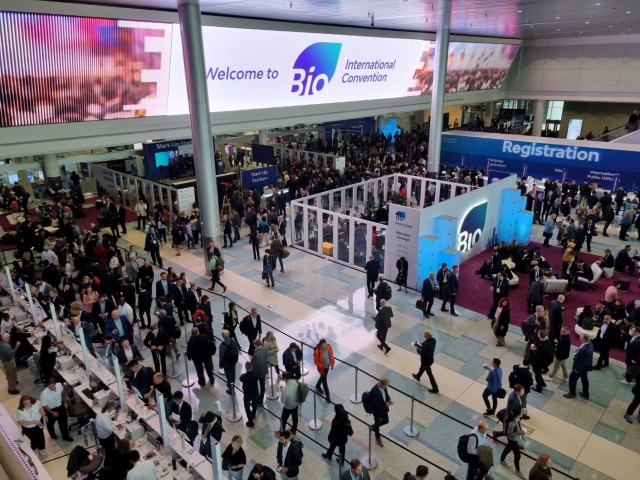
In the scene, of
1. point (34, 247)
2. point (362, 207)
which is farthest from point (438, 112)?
point (34, 247)

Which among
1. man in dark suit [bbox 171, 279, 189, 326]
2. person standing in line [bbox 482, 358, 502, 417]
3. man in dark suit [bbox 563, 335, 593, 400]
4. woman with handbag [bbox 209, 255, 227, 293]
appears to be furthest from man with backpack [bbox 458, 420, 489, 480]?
woman with handbag [bbox 209, 255, 227, 293]

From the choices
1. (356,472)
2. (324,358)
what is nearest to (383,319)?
(324,358)

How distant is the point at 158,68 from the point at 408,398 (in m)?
12.8

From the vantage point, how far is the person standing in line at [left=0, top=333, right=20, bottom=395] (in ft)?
28.7

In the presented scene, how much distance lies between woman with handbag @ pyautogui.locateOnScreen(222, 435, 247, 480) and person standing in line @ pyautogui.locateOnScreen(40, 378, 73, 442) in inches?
127

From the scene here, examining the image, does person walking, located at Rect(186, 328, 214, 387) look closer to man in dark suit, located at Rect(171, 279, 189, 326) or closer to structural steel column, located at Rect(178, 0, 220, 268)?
man in dark suit, located at Rect(171, 279, 189, 326)

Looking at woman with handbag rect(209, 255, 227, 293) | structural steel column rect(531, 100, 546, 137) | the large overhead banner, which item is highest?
the large overhead banner

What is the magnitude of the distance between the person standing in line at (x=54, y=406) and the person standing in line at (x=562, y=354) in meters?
8.74

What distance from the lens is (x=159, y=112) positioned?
55.0ft

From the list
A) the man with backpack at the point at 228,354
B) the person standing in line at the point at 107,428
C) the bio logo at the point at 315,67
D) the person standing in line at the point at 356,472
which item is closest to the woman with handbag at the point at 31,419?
the person standing in line at the point at 107,428

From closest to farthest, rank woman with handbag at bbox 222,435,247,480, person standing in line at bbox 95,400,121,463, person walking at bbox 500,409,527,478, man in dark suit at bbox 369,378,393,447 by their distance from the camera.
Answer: woman with handbag at bbox 222,435,247,480 < person walking at bbox 500,409,527,478 < person standing in line at bbox 95,400,121,463 < man in dark suit at bbox 369,378,393,447

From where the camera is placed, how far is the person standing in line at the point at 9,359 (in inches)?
344

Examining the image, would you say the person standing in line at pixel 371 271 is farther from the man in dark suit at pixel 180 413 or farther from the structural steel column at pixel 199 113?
the man in dark suit at pixel 180 413

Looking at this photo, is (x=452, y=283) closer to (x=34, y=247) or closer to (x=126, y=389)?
(x=126, y=389)
